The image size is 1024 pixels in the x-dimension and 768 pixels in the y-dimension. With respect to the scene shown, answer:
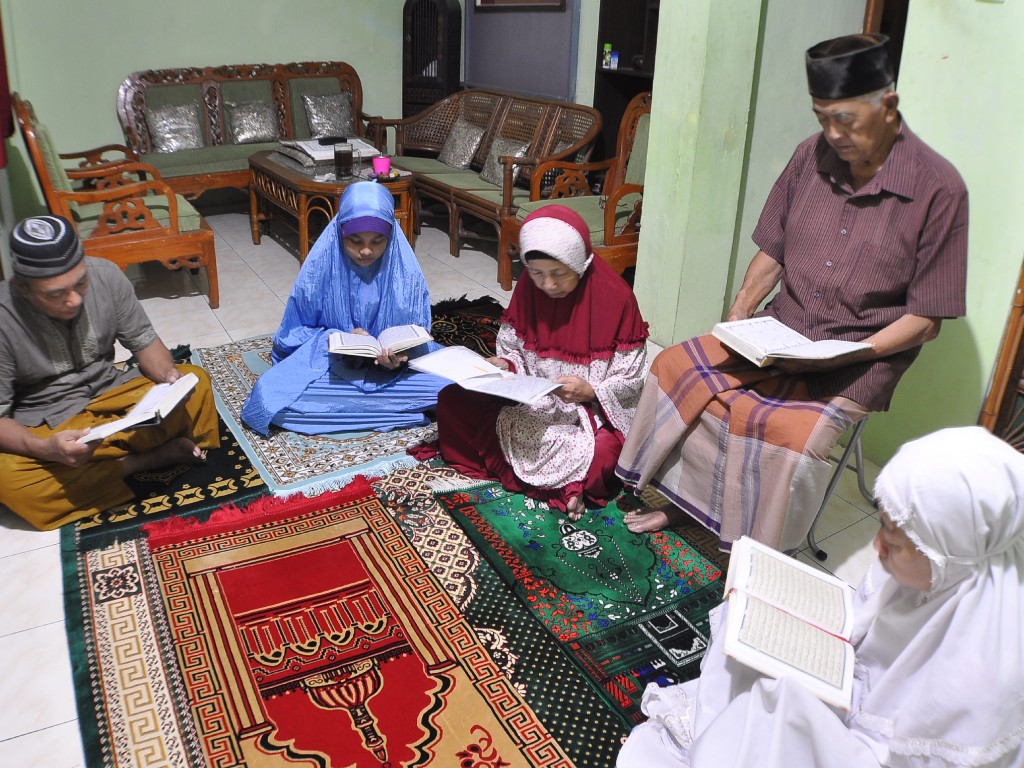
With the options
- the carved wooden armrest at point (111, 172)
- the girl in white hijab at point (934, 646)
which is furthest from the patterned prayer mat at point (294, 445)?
the girl in white hijab at point (934, 646)

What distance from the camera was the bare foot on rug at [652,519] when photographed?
300 cm

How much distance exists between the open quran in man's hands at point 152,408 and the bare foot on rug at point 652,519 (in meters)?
1.60

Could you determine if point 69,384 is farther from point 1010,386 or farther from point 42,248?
point 1010,386

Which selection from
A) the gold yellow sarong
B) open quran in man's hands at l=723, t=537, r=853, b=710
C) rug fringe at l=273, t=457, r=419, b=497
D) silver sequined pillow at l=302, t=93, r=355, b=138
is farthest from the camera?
silver sequined pillow at l=302, t=93, r=355, b=138

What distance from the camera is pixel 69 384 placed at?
9.80 feet

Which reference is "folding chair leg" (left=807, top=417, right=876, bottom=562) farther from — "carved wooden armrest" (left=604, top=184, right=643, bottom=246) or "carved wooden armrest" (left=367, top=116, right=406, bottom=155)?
"carved wooden armrest" (left=367, top=116, right=406, bottom=155)

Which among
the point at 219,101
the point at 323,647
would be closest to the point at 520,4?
the point at 219,101

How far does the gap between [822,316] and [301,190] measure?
12.1 ft

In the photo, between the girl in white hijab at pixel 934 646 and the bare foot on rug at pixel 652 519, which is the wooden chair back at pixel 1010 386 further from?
the girl in white hijab at pixel 934 646

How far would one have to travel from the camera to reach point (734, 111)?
4.04 metres

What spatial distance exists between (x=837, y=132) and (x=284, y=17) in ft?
19.3

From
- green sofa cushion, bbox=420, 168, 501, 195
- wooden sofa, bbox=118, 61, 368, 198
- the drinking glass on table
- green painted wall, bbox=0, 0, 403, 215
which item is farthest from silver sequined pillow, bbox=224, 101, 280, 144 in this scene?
the drinking glass on table

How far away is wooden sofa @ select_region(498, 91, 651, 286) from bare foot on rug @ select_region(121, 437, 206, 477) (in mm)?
2630

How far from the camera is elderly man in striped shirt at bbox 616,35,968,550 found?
2.48 m
